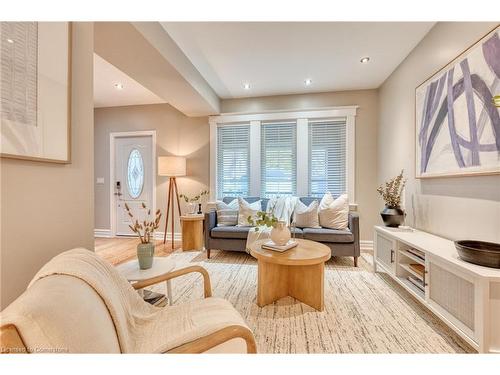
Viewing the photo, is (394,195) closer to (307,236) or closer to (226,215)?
(307,236)

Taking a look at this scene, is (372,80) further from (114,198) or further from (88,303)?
(114,198)

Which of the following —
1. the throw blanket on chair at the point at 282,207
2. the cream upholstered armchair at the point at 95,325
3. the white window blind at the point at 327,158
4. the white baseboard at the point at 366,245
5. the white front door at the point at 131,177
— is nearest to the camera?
the cream upholstered armchair at the point at 95,325

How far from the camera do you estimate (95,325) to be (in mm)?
795

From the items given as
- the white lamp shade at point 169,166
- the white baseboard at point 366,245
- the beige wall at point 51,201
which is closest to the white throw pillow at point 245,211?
the white lamp shade at point 169,166

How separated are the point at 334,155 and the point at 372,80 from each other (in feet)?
4.14

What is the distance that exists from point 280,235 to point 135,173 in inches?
147

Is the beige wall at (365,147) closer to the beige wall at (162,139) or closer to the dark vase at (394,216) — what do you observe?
the dark vase at (394,216)

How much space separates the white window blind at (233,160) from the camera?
4.20 metres

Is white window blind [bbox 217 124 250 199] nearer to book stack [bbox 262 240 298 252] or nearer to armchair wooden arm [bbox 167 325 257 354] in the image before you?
book stack [bbox 262 240 298 252]

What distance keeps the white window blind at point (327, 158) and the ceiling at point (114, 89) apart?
3054 mm

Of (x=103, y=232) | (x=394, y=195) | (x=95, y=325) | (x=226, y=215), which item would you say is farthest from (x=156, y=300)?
(x=103, y=232)

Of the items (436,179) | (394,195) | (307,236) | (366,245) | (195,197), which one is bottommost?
(366,245)
